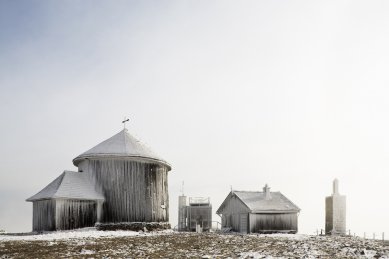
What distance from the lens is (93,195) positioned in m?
33.9

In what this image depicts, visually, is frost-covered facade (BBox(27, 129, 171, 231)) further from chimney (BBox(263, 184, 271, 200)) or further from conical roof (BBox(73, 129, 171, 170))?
chimney (BBox(263, 184, 271, 200))

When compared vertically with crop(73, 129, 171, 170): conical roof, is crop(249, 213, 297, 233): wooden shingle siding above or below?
below

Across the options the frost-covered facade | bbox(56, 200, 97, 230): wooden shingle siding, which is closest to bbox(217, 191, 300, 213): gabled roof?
the frost-covered facade

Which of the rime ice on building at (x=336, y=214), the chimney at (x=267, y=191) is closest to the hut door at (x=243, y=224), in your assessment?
the chimney at (x=267, y=191)

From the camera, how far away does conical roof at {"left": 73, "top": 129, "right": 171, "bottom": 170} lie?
35.4 m

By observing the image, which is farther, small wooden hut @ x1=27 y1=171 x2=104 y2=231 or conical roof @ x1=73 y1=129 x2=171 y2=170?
conical roof @ x1=73 y1=129 x2=171 y2=170


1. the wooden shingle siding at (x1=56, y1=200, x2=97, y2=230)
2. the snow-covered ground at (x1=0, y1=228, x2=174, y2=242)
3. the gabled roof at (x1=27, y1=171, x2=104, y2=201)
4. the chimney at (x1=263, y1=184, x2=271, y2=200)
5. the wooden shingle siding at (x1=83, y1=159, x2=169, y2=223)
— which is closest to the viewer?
the snow-covered ground at (x1=0, y1=228, x2=174, y2=242)

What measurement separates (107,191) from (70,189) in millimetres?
3386

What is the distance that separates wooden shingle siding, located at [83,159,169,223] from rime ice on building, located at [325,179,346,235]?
1926cm

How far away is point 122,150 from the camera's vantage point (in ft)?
118

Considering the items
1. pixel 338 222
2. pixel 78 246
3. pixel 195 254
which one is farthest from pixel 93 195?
pixel 338 222

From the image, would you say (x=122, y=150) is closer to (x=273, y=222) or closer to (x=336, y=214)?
(x=273, y=222)

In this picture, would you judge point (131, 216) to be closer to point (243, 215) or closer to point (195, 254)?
point (243, 215)

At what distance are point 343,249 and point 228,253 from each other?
574cm
